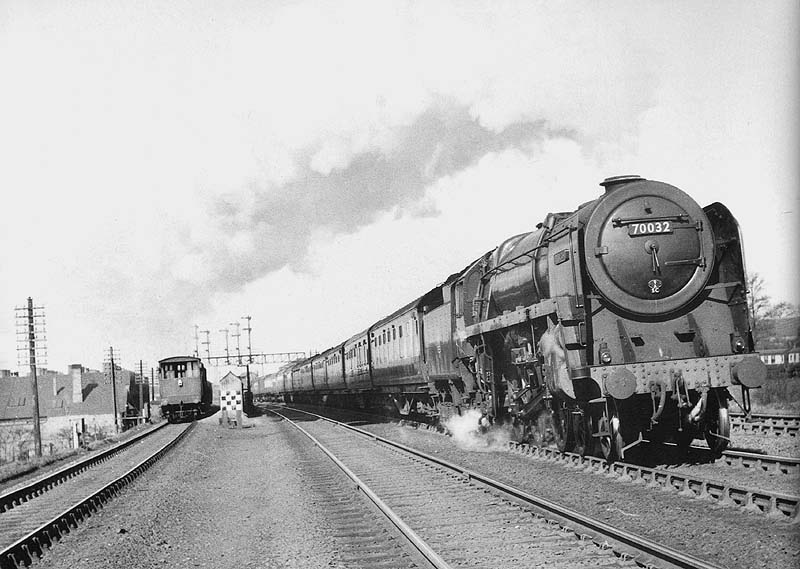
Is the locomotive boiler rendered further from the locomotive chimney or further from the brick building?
the brick building

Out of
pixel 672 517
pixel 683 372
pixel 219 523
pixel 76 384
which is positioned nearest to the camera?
pixel 672 517

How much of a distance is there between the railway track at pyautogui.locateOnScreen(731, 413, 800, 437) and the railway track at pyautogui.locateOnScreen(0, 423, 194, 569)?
1098 cm

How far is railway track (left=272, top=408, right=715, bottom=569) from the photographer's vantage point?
5.83 meters

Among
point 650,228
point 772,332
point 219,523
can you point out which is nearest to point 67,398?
point 772,332

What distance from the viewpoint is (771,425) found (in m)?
13.9

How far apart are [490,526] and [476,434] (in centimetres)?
823

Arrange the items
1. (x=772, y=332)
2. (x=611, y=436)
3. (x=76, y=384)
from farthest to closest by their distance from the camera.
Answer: (x=76, y=384), (x=772, y=332), (x=611, y=436)

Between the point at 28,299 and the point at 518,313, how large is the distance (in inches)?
892

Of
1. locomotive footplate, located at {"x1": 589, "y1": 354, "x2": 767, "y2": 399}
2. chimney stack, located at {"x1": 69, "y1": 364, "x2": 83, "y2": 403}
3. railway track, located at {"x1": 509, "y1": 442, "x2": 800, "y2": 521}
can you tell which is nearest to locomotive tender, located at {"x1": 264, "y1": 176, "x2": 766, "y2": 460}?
locomotive footplate, located at {"x1": 589, "y1": 354, "x2": 767, "y2": 399}

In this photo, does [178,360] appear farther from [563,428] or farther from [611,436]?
[611,436]

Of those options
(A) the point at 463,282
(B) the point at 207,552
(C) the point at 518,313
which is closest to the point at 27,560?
(B) the point at 207,552

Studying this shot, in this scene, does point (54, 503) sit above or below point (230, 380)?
below

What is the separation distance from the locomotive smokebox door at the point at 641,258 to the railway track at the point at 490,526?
117 inches

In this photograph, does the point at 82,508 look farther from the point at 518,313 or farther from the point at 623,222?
the point at 623,222
